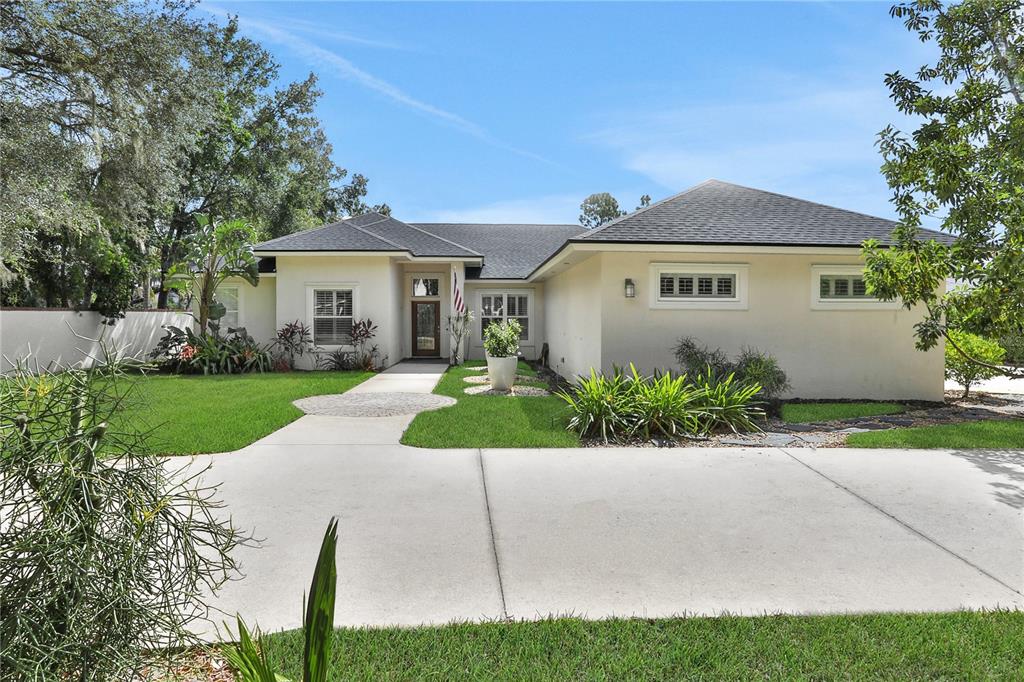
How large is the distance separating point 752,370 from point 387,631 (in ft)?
27.3

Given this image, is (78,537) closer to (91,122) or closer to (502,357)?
(502,357)

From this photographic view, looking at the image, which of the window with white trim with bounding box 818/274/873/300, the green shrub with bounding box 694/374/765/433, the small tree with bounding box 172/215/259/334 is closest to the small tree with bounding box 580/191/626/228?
the small tree with bounding box 172/215/259/334

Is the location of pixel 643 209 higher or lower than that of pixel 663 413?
higher

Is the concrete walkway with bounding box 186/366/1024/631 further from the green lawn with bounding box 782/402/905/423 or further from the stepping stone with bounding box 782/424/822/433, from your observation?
the green lawn with bounding box 782/402/905/423

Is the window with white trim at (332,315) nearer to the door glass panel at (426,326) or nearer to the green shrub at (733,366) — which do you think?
the door glass panel at (426,326)

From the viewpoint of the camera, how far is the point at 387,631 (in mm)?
2977

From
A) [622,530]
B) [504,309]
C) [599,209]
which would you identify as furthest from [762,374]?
[599,209]

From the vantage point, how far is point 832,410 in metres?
10.1

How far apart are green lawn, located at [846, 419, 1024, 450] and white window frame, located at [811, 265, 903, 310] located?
3182 millimetres

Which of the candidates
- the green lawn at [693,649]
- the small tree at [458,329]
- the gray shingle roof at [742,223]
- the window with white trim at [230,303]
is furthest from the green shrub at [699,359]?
the window with white trim at [230,303]

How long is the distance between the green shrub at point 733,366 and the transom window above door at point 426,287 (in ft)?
37.2

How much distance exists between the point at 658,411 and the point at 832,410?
420 cm

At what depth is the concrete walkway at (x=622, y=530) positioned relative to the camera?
3373mm

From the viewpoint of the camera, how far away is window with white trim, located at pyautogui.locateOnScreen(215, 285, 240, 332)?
19094mm
